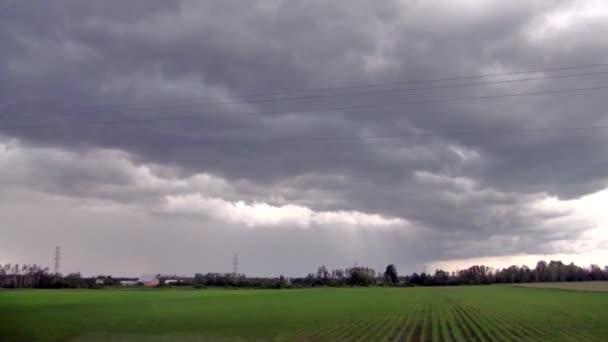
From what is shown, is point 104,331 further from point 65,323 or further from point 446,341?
point 446,341

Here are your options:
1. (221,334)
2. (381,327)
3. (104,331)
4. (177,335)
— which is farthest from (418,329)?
(104,331)

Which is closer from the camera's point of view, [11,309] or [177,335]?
[177,335]

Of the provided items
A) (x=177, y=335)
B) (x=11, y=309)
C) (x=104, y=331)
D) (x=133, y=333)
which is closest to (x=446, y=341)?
(x=177, y=335)

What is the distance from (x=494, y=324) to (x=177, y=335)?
28503mm

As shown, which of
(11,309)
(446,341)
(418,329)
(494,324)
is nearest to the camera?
(446,341)

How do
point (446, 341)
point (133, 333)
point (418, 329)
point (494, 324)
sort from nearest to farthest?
point (446, 341) < point (133, 333) < point (418, 329) < point (494, 324)

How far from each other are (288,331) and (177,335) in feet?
29.5

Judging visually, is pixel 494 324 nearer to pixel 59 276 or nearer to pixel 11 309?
pixel 11 309

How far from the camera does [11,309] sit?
233 feet

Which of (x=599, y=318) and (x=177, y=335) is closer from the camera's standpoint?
(x=177, y=335)

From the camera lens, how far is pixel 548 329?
50.4m

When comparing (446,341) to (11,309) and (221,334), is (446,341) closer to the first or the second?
(221,334)

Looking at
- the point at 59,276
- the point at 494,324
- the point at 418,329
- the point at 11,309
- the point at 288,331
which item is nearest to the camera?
the point at 288,331

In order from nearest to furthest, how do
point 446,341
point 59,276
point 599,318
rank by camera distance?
point 446,341, point 599,318, point 59,276
